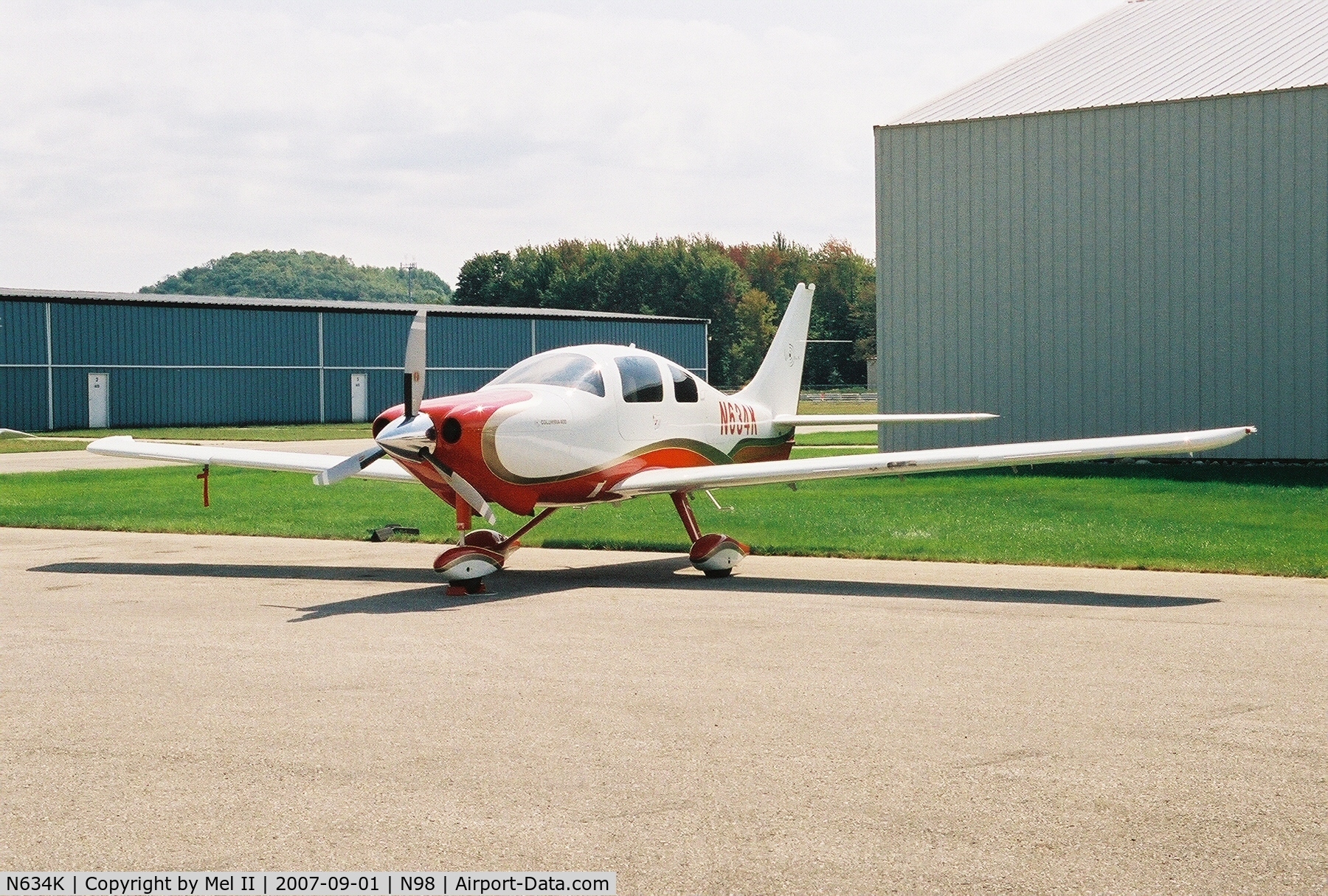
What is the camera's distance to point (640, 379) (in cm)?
1476

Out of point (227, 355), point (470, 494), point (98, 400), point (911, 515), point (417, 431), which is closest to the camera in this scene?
point (417, 431)

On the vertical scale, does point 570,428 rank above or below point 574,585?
above

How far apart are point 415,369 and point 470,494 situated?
3.99ft

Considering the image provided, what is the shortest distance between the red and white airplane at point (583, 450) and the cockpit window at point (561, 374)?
1 centimetres

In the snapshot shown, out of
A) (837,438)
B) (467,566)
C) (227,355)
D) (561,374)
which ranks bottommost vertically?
(467,566)

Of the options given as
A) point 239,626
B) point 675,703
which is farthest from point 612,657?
point 239,626

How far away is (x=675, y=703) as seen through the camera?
795 cm

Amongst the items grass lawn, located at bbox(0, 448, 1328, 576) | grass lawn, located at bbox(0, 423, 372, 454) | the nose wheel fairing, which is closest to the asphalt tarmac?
the nose wheel fairing

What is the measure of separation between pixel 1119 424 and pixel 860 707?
20804 millimetres

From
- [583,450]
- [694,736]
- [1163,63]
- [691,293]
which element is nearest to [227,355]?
[1163,63]

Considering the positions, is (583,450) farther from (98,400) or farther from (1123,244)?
(98,400)

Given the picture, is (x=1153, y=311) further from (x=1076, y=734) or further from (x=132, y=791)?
(x=132, y=791)

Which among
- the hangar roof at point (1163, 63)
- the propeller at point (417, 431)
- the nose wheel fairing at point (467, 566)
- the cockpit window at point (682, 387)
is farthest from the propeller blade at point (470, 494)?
the hangar roof at point (1163, 63)

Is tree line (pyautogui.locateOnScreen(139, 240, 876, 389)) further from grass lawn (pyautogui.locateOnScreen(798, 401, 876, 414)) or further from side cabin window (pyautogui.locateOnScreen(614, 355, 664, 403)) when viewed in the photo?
side cabin window (pyautogui.locateOnScreen(614, 355, 664, 403))
